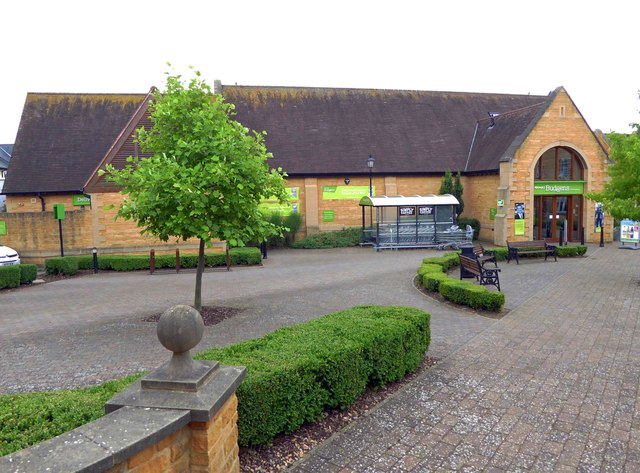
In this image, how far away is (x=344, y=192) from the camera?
27781 millimetres

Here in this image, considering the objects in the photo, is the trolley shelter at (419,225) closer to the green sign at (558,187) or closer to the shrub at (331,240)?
the shrub at (331,240)

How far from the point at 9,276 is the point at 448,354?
1487 cm

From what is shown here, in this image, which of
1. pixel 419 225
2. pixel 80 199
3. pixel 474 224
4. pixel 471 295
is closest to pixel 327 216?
pixel 419 225

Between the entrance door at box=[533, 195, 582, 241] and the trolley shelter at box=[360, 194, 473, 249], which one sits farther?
the entrance door at box=[533, 195, 582, 241]

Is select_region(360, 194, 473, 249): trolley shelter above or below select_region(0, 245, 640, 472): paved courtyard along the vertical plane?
above

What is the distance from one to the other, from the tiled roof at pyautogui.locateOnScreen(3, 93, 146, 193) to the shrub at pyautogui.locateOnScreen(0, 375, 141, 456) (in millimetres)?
23535

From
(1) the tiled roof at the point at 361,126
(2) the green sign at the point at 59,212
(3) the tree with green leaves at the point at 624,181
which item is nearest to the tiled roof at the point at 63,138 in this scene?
(2) the green sign at the point at 59,212

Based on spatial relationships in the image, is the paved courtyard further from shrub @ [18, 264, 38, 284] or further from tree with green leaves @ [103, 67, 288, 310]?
tree with green leaves @ [103, 67, 288, 310]

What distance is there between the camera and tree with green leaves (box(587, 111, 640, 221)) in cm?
1384

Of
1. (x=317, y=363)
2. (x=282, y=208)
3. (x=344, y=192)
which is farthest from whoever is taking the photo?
(x=344, y=192)

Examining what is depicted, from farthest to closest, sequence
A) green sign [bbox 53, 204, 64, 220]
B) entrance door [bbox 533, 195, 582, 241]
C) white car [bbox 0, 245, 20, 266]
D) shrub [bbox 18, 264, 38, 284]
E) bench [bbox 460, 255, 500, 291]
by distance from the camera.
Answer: entrance door [bbox 533, 195, 582, 241] < green sign [bbox 53, 204, 64, 220] < white car [bbox 0, 245, 20, 266] < shrub [bbox 18, 264, 38, 284] < bench [bbox 460, 255, 500, 291]

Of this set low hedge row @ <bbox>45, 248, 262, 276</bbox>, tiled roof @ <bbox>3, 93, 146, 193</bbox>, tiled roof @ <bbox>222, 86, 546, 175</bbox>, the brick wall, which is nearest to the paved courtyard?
low hedge row @ <bbox>45, 248, 262, 276</bbox>

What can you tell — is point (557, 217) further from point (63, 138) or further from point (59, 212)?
point (63, 138)

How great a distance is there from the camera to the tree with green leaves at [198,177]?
9.16m
